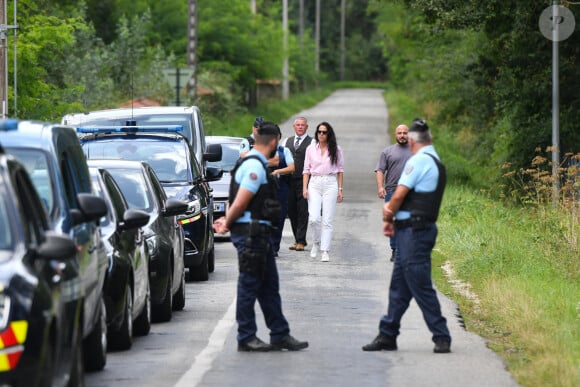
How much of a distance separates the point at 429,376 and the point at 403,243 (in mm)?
1361

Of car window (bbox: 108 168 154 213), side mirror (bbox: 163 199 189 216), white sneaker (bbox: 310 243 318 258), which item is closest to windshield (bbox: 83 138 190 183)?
white sneaker (bbox: 310 243 318 258)

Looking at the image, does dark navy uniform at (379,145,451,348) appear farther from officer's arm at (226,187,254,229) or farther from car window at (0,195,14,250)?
car window at (0,195,14,250)

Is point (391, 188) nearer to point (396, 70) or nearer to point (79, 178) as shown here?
point (79, 178)

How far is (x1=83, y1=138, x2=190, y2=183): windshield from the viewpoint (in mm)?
17781

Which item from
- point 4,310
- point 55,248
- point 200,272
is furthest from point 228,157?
point 4,310

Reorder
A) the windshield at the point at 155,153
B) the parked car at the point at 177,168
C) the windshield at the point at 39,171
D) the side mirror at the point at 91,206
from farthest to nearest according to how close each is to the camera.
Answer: the windshield at the point at 155,153 → the parked car at the point at 177,168 → the windshield at the point at 39,171 → the side mirror at the point at 91,206

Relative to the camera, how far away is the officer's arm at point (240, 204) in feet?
37.6

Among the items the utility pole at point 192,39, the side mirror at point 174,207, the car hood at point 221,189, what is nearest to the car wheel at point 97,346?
the side mirror at point 174,207

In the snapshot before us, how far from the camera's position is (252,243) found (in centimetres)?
1145

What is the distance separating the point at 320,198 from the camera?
19531 millimetres

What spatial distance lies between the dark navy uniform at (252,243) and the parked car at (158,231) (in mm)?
1861

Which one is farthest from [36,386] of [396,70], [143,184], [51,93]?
[396,70]

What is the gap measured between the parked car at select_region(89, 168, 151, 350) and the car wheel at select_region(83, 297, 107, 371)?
52cm

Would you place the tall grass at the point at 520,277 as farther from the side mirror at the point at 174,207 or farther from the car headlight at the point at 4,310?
the car headlight at the point at 4,310
